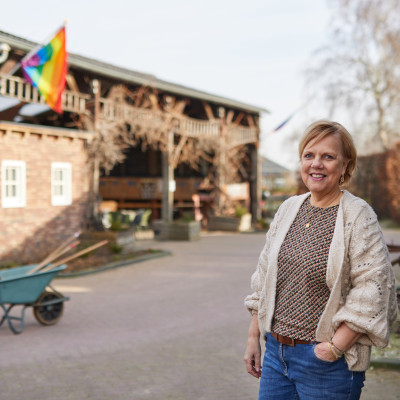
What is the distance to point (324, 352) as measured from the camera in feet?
6.89

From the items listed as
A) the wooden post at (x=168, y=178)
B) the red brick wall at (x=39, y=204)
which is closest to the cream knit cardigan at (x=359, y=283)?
the red brick wall at (x=39, y=204)

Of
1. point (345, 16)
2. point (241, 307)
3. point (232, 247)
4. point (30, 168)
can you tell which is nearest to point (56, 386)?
point (241, 307)

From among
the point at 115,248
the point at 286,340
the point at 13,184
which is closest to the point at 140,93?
the point at 115,248

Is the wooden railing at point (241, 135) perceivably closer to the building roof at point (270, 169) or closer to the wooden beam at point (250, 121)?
the wooden beam at point (250, 121)

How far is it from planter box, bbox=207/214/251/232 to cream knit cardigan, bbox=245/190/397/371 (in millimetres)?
20325

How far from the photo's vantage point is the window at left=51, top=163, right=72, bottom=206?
45.6ft

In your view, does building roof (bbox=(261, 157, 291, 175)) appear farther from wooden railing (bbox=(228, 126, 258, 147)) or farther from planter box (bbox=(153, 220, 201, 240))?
planter box (bbox=(153, 220, 201, 240))

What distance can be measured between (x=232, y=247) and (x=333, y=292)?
14.8 m

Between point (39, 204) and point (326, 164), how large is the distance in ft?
39.8

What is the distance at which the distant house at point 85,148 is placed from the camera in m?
12.9

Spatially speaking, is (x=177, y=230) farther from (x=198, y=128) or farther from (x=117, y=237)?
(x=198, y=128)

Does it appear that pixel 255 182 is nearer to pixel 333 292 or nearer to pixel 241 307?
pixel 241 307

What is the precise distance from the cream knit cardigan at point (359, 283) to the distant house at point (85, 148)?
1135 cm

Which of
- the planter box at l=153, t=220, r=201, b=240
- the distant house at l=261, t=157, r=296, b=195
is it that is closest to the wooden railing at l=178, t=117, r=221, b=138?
the planter box at l=153, t=220, r=201, b=240
